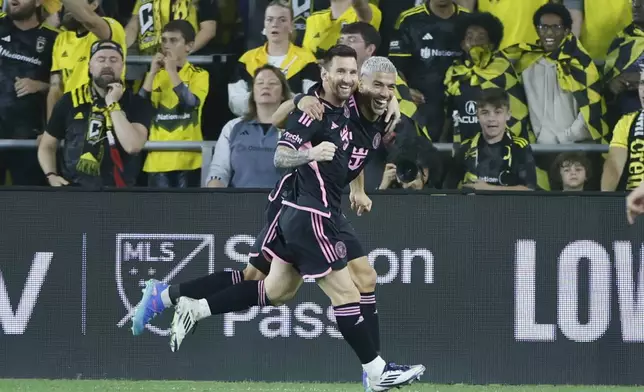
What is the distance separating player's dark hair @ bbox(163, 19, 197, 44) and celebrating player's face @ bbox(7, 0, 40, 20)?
47.8 inches

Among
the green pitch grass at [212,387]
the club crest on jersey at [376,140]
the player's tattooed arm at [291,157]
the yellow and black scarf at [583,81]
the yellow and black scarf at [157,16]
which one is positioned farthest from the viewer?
the yellow and black scarf at [157,16]

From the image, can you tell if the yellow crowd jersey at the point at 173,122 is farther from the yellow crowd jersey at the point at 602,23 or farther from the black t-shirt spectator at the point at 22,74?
the yellow crowd jersey at the point at 602,23

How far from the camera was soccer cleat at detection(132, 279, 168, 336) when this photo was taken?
325 inches

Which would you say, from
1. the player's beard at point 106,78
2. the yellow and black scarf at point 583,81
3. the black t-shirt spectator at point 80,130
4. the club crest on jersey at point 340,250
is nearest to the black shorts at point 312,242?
the club crest on jersey at point 340,250

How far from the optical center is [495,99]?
32.0ft

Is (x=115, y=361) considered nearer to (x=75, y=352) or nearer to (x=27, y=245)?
(x=75, y=352)

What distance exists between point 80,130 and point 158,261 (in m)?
1.64

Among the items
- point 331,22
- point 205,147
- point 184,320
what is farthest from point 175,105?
point 184,320

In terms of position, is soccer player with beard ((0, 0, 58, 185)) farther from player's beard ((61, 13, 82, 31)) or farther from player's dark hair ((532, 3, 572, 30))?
player's dark hair ((532, 3, 572, 30))

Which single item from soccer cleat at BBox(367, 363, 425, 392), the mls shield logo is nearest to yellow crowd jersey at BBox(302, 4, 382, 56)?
the mls shield logo

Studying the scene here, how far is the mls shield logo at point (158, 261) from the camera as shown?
29.7ft

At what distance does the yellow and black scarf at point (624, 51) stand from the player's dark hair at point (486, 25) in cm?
91

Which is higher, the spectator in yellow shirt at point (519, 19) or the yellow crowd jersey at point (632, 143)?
the spectator in yellow shirt at point (519, 19)

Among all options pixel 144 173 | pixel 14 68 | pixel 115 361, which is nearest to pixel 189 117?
pixel 144 173
